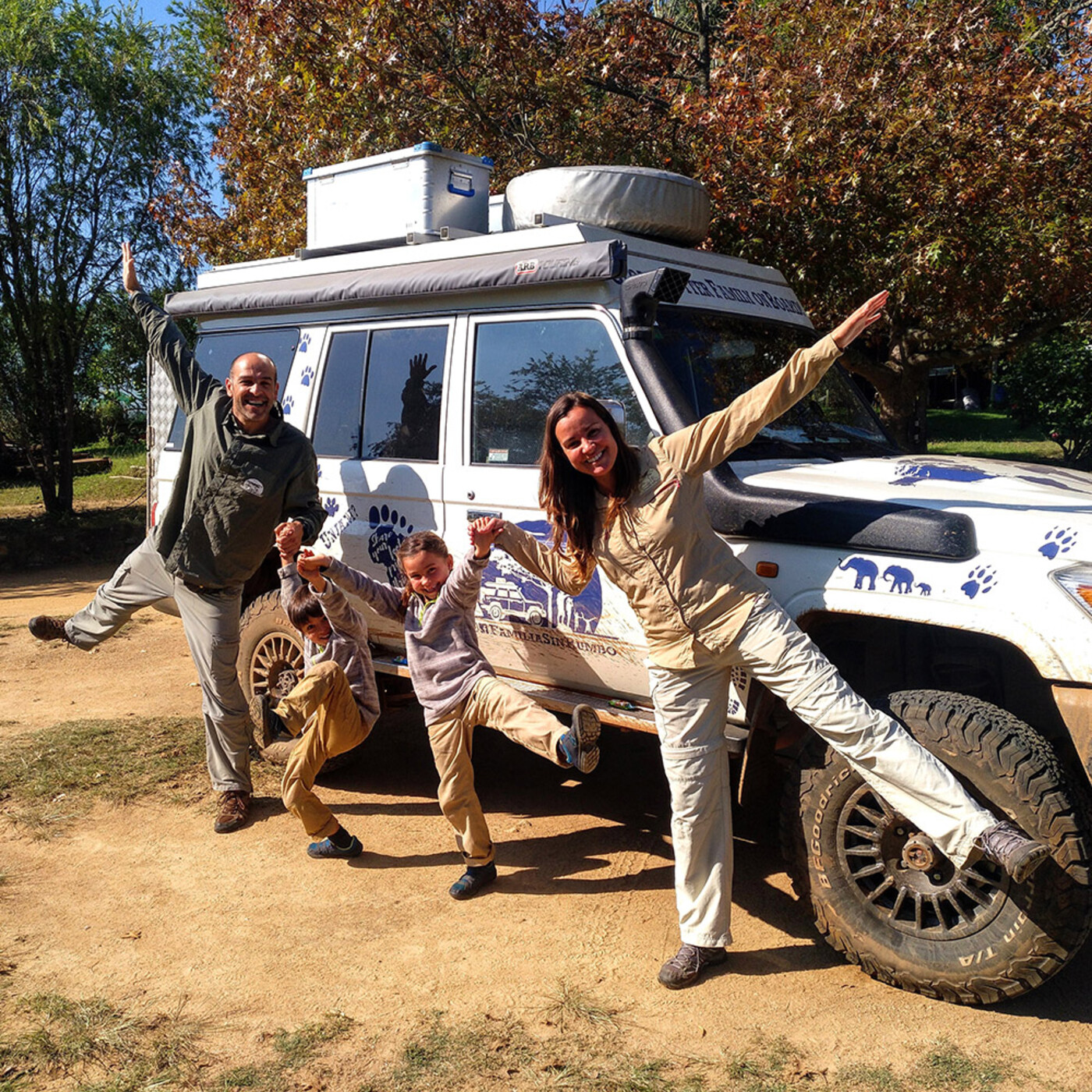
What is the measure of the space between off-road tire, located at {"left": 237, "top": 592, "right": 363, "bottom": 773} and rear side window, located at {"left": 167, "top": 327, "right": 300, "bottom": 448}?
111cm

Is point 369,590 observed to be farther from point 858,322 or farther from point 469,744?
point 858,322

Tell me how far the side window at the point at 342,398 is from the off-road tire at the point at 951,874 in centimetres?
276

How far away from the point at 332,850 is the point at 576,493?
2.06 m

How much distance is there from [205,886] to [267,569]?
6.16 ft

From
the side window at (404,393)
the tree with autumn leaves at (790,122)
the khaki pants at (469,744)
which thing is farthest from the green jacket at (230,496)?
the tree with autumn leaves at (790,122)

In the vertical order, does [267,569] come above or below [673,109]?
below

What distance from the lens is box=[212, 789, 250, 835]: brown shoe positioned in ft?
17.1

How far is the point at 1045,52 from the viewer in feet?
30.0

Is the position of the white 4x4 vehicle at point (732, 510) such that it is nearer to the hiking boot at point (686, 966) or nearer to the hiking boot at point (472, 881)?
the hiking boot at point (686, 966)

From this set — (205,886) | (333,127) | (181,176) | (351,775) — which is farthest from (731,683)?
(181,176)

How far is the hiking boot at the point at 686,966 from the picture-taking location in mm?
3766

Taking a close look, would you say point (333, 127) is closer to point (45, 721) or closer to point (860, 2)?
point (860, 2)

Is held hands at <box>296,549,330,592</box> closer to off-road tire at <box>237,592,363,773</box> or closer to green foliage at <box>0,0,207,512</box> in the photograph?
off-road tire at <box>237,592,363,773</box>

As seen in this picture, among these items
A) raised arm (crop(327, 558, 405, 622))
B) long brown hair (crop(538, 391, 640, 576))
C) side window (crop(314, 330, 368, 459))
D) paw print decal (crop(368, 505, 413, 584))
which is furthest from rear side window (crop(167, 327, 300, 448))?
long brown hair (crop(538, 391, 640, 576))
